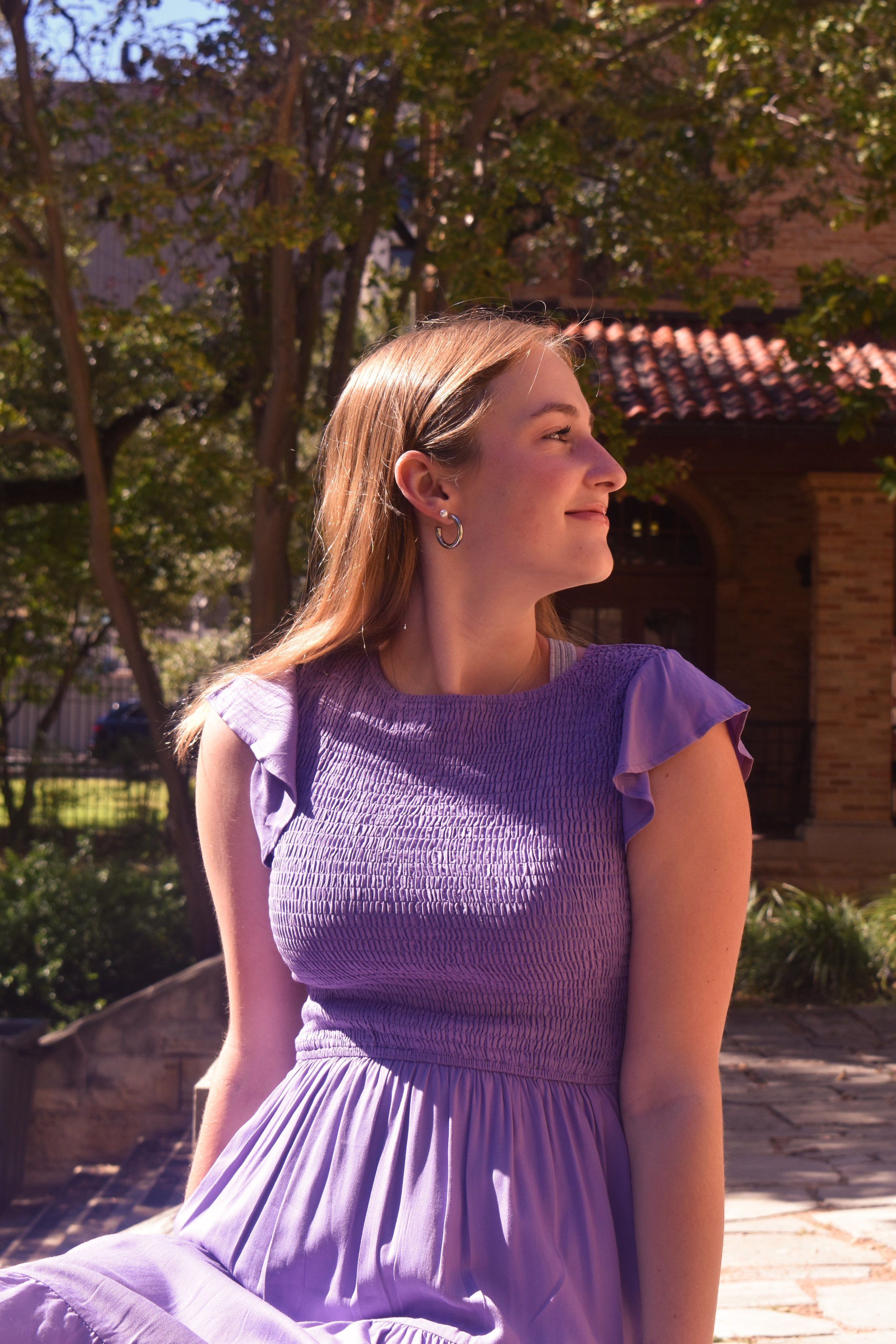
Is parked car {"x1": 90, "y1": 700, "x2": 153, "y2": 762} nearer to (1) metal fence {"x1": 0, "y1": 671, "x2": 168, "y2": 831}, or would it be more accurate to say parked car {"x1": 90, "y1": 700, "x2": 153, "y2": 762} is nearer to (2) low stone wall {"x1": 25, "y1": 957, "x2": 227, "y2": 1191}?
(1) metal fence {"x1": 0, "y1": 671, "x2": 168, "y2": 831}

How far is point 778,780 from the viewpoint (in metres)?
12.9

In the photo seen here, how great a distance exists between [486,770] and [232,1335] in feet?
2.44

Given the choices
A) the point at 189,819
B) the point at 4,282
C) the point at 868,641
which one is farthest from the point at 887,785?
the point at 4,282

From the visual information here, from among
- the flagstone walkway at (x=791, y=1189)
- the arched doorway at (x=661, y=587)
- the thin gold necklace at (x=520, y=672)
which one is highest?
the arched doorway at (x=661, y=587)

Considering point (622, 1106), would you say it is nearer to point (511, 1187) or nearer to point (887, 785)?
point (511, 1187)

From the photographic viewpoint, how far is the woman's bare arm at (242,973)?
72.1 inches

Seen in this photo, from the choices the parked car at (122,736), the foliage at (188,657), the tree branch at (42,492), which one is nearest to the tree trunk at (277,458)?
the parked car at (122,736)

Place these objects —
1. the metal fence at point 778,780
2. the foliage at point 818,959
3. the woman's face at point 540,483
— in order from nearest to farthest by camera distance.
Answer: the woman's face at point 540,483 → the foliage at point 818,959 → the metal fence at point 778,780

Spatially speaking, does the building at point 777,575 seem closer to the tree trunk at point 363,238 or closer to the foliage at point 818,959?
the tree trunk at point 363,238

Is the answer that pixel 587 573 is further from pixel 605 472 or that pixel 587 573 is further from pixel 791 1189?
pixel 791 1189

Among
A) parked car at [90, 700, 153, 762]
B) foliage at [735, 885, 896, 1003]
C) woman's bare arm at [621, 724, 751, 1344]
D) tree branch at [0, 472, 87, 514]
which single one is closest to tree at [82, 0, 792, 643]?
foliage at [735, 885, 896, 1003]

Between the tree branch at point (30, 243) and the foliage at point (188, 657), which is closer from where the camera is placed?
the tree branch at point (30, 243)

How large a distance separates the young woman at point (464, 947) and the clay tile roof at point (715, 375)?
7783 millimetres

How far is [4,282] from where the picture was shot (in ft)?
29.5
